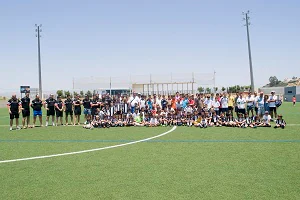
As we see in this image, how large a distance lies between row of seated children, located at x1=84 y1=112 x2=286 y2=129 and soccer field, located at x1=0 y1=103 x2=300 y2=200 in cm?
381

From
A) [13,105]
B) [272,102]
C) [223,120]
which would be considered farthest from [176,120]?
[13,105]

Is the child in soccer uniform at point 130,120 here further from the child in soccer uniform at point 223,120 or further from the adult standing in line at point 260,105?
the adult standing in line at point 260,105

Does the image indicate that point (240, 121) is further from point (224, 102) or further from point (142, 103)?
point (142, 103)

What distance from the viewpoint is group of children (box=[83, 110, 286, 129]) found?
49.5ft

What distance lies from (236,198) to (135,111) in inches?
505

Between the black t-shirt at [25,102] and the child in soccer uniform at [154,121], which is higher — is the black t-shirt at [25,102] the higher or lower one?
the higher one

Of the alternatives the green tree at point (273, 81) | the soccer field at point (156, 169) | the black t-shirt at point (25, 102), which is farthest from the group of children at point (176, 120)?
the green tree at point (273, 81)

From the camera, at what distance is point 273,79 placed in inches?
4663

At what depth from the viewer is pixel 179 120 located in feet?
53.6

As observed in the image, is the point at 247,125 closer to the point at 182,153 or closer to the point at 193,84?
the point at 182,153

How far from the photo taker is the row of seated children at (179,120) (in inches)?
590

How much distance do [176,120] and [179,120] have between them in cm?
17

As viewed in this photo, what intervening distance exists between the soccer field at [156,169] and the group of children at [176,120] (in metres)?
3.88

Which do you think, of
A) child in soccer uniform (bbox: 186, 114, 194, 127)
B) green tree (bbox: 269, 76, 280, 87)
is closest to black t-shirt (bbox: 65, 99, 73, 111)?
child in soccer uniform (bbox: 186, 114, 194, 127)
